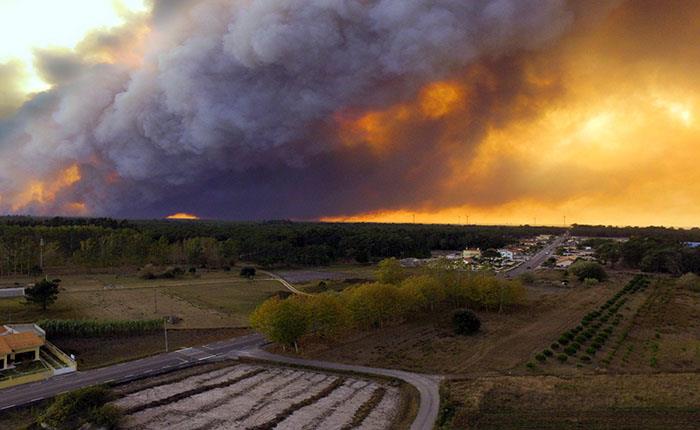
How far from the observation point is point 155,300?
70.8 meters

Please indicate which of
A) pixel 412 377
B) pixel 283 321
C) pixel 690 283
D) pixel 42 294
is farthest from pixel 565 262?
pixel 42 294

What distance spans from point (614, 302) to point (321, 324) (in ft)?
184

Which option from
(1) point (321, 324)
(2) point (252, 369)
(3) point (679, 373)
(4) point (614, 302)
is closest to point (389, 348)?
(1) point (321, 324)

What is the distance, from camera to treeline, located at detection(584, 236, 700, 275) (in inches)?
4636

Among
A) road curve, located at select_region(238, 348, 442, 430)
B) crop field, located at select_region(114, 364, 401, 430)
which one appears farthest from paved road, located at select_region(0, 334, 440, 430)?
crop field, located at select_region(114, 364, 401, 430)

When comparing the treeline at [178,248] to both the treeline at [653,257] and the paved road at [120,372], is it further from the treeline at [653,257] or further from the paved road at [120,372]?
the paved road at [120,372]

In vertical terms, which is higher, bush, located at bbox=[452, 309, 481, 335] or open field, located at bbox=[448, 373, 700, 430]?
bush, located at bbox=[452, 309, 481, 335]

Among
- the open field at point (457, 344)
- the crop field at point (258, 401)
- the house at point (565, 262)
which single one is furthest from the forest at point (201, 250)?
the crop field at point (258, 401)

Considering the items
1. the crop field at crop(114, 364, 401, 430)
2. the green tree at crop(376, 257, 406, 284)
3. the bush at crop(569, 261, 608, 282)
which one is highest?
the green tree at crop(376, 257, 406, 284)

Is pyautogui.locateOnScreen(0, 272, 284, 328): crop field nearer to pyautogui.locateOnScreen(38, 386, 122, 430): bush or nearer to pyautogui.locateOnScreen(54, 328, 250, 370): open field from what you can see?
pyautogui.locateOnScreen(54, 328, 250, 370): open field

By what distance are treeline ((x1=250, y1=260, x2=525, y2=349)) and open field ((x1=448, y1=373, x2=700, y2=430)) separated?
17590mm

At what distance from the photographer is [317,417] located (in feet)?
106

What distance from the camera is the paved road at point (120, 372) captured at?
34.8 metres

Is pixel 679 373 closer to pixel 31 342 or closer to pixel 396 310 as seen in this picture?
pixel 396 310
